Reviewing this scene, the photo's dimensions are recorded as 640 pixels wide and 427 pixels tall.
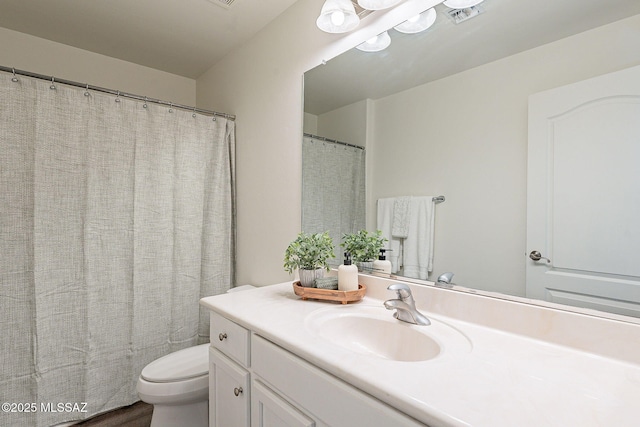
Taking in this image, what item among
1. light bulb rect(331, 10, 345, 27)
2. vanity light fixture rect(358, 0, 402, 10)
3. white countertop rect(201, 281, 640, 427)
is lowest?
white countertop rect(201, 281, 640, 427)

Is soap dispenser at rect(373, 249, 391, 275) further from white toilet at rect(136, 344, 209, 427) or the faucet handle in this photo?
white toilet at rect(136, 344, 209, 427)

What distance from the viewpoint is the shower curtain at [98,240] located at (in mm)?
1604

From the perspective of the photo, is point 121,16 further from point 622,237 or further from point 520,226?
point 622,237

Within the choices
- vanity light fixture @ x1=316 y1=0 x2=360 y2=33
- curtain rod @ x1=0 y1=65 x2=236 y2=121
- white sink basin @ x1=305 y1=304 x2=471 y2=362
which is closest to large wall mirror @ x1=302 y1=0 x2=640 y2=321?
vanity light fixture @ x1=316 y1=0 x2=360 y2=33

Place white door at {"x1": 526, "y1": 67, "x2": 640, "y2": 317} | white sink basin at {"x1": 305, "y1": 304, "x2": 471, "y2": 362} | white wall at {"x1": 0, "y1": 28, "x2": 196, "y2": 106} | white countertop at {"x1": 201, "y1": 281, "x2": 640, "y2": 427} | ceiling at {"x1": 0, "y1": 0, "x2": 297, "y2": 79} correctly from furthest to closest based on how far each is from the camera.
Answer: white wall at {"x1": 0, "y1": 28, "x2": 196, "y2": 106}
ceiling at {"x1": 0, "y1": 0, "x2": 297, "y2": 79}
white sink basin at {"x1": 305, "y1": 304, "x2": 471, "y2": 362}
white door at {"x1": 526, "y1": 67, "x2": 640, "y2": 317}
white countertop at {"x1": 201, "y1": 281, "x2": 640, "y2": 427}

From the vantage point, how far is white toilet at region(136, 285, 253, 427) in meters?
1.46

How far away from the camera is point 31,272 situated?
1628 mm

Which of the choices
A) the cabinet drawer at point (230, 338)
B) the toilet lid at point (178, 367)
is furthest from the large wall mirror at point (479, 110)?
the toilet lid at point (178, 367)

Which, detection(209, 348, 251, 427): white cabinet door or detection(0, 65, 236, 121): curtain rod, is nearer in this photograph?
detection(209, 348, 251, 427): white cabinet door

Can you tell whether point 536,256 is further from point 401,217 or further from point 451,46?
point 451,46

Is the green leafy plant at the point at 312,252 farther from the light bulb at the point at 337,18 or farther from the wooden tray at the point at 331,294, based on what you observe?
the light bulb at the point at 337,18

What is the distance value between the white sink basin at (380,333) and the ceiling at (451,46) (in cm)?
92

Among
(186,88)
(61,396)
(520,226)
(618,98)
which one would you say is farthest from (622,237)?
(186,88)

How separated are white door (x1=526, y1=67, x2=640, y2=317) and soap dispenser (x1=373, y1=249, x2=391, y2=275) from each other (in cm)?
52
